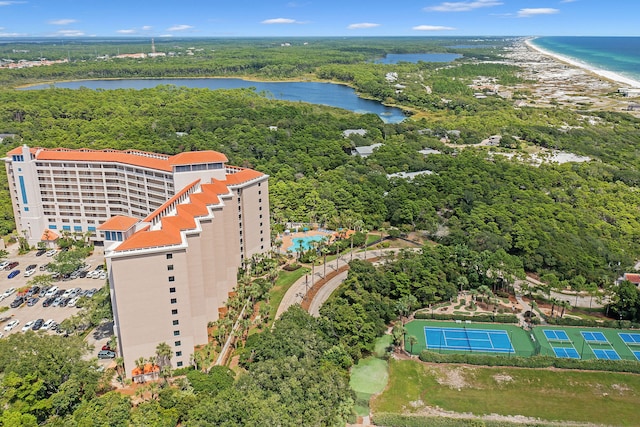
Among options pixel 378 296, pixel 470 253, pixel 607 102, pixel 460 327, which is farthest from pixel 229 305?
pixel 607 102

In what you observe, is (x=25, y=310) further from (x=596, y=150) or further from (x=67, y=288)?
(x=596, y=150)

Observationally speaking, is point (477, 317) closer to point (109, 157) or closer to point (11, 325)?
point (11, 325)

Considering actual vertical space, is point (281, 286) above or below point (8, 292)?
below

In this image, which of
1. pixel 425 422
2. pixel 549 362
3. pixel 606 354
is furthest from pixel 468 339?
pixel 425 422

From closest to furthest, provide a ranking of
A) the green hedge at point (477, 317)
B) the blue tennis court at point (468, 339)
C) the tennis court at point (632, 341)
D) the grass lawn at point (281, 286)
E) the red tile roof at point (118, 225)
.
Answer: the red tile roof at point (118, 225) < the tennis court at point (632, 341) < the blue tennis court at point (468, 339) < the green hedge at point (477, 317) < the grass lawn at point (281, 286)

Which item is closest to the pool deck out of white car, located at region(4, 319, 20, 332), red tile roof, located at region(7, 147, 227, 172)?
red tile roof, located at region(7, 147, 227, 172)

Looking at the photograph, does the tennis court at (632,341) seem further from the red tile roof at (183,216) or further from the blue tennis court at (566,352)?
the red tile roof at (183,216)

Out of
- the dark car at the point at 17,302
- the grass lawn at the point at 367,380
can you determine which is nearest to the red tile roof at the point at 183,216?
the grass lawn at the point at 367,380
